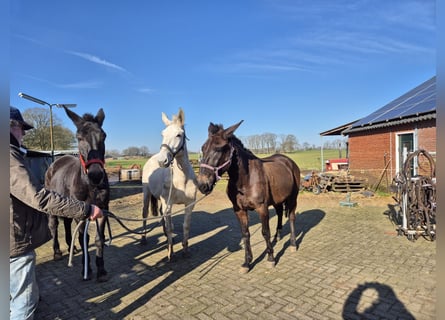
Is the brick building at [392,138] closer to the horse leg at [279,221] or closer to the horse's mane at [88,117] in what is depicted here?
the horse leg at [279,221]

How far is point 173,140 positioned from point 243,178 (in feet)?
4.64

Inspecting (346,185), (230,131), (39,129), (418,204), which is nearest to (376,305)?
(230,131)

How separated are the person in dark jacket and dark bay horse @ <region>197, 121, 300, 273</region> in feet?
7.10

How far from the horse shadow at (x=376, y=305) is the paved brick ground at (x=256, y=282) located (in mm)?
12

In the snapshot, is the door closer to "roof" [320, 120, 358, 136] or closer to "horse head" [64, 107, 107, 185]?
"roof" [320, 120, 358, 136]

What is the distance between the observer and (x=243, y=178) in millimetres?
4387

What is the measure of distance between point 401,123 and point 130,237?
13216mm

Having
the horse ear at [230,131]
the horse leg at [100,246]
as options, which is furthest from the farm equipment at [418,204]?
the horse leg at [100,246]

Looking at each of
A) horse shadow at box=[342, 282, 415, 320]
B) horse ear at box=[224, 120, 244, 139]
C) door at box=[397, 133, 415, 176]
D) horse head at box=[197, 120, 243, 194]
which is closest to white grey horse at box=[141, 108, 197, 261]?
horse head at box=[197, 120, 243, 194]

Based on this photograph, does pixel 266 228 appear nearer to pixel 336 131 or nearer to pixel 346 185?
pixel 346 185

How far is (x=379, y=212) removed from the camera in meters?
8.69

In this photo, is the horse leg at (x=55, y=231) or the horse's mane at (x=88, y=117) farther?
the horse leg at (x=55, y=231)

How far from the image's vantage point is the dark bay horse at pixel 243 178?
3947 millimetres

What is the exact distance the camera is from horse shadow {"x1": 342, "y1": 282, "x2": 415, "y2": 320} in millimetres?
3027
